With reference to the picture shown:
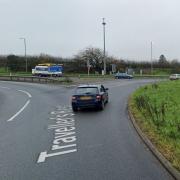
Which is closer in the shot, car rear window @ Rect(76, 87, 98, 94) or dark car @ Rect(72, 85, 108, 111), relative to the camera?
dark car @ Rect(72, 85, 108, 111)

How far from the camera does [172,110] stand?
61.9 feet

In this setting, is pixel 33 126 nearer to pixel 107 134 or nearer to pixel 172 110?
pixel 107 134

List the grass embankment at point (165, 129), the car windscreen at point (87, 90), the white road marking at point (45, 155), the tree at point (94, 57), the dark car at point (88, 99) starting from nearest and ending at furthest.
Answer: the grass embankment at point (165, 129) < the white road marking at point (45, 155) < the dark car at point (88, 99) < the car windscreen at point (87, 90) < the tree at point (94, 57)

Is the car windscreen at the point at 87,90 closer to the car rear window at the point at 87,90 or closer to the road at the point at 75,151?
the car rear window at the point at 87,90

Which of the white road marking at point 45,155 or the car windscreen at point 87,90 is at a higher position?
the car windscreen at point 87,90

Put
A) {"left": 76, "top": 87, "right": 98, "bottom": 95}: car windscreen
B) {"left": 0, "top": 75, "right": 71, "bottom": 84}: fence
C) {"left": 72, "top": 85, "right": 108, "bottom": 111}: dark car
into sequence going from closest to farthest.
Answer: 1. {"left": 72, "top": 85, "right": 108, "bottom": 111}: dark car
2. {"left": 76, "top": 87, "right": 98, "bottom": 95}: car windscreen
3. {"left": 0, "top": 75, "right": 71, "bottom": 84}: fence

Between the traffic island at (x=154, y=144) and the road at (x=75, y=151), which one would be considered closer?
the traffic island at (x=154, y=144)

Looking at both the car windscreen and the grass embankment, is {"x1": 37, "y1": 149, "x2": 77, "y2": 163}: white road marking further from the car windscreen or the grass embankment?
the car windscreen

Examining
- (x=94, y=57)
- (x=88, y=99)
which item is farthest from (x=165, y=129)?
(x=94, y=57)

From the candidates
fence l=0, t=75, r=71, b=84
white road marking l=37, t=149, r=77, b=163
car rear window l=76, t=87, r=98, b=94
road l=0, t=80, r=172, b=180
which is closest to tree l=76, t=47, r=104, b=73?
fence l=0, t=75, r=71, b=84

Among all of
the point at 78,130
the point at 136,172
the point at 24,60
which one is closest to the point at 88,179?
the point at 136,172

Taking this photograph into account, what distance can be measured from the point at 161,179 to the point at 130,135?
5.93m

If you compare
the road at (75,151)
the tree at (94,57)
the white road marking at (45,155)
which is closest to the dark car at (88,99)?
the road at (75,151)

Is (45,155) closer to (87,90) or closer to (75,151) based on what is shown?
(75,151)
